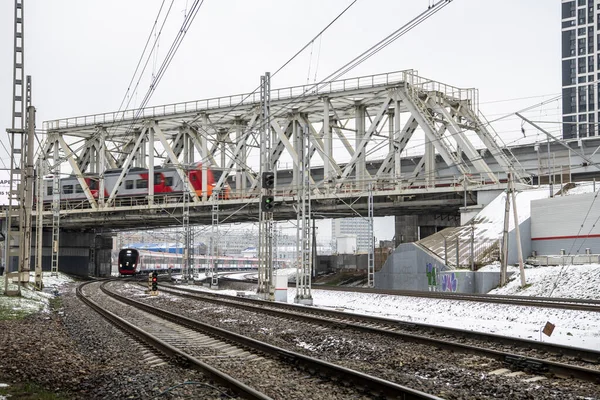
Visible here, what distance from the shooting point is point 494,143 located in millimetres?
55469

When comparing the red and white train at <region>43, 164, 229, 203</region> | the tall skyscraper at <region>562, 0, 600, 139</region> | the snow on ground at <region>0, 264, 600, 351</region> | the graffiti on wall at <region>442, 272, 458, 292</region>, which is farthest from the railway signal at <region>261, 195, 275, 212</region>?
the tall skyscraper at <region>562, 0, 600, 139</region>

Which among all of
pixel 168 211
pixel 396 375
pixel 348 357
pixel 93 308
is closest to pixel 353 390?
pixel 396 375

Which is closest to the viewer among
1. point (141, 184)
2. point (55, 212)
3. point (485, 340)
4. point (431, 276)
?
point (485, 340)

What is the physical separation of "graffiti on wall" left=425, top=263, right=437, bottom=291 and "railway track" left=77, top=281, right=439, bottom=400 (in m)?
23.7

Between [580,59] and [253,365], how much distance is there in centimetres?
13003

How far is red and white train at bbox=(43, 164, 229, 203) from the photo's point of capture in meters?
68.1

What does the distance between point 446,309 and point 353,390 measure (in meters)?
15.9

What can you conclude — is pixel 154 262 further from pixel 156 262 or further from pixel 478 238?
pixel 478 238

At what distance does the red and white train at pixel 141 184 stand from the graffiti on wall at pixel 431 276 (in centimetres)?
2919

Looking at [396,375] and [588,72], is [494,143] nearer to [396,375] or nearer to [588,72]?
[396,375]

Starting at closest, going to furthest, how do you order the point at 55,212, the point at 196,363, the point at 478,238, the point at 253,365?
the point at 196,363, the point at 253,365, the point at 478,238, the point at 55,212

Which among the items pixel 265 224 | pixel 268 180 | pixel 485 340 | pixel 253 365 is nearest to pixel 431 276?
pixel 265 224

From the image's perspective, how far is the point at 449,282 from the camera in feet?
125

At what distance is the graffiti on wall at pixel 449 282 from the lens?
1478 inches
